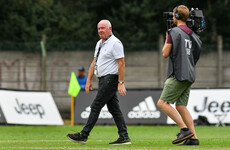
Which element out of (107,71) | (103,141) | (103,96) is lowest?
(103,141)

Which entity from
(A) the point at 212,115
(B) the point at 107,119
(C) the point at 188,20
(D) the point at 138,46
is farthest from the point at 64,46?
(C) the point at 188,20

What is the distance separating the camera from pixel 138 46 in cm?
2144

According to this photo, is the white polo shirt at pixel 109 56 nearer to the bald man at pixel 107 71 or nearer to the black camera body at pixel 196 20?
the bald man at pixel 107 71

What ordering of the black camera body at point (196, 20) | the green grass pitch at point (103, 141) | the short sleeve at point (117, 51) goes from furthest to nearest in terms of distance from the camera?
the short sleeve at point (117, 51), the black camera body at point (196, 20), the green grass pitch at point (103, 141)

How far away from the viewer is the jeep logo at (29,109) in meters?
17.3

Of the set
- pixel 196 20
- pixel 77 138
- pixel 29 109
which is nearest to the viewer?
pixel 196 20

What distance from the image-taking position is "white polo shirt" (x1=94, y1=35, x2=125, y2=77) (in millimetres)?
9367

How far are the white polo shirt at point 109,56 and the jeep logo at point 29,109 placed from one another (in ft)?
27.2

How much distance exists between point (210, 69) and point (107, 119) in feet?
17.5

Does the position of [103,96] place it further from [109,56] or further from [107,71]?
[109,56]

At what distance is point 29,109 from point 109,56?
864 cm

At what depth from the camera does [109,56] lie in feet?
30.8

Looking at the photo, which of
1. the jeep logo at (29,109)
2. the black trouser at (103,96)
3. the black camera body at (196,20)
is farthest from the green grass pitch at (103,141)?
the black camera body at (196,20)

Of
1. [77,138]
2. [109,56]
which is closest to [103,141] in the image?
[77,138]
